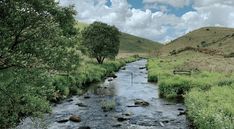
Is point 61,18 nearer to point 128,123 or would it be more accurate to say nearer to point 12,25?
point 12,25

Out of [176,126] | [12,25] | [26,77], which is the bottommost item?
[176,126]

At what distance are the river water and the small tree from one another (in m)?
37.9

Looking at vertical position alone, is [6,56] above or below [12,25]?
below

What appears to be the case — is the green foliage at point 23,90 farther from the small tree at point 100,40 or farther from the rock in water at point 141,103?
the small tree at point 100,40

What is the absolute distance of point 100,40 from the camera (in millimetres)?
94125

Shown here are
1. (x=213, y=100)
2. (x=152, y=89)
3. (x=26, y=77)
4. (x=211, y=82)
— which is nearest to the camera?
(x=26, y=77)

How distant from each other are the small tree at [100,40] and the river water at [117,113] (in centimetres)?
3787

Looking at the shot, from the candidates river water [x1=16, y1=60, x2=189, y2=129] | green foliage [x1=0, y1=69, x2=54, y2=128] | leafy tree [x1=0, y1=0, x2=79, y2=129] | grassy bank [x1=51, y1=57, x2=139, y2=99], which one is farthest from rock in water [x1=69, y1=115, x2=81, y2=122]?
green foliage [x1=0, y1=69, x2=54, y2=128]

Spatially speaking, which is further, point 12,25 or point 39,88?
point 39,88

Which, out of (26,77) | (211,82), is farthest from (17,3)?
(211,82)

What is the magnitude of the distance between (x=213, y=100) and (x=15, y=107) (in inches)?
680

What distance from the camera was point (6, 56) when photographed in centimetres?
2008

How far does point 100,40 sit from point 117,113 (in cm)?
5492

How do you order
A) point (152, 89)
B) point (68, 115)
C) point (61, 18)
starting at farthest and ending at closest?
point (152, 89), point (68, 115), point (61, 18)
